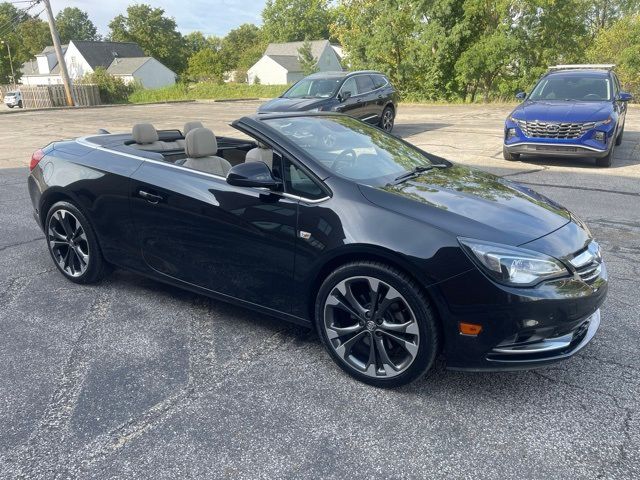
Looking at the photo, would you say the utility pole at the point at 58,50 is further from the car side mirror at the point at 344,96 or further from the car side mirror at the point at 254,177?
the car side mirror at the point at 254,177

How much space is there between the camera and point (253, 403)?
2.81 meters

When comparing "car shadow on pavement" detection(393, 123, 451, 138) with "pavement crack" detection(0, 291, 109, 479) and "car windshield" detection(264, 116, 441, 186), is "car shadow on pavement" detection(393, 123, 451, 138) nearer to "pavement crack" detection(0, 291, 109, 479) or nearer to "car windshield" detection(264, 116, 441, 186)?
"car windshield" detection(264, 116, 441, 186)

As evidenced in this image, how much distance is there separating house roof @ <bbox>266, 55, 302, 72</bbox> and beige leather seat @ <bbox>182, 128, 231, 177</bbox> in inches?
2925

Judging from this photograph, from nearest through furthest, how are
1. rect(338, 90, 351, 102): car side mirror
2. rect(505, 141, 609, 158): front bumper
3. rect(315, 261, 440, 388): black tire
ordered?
rect(315, 261, 440, 388): black tire, rect(505, 141, 609, 158): front bumper, rect(338, 90, 351, 102): car side mirror

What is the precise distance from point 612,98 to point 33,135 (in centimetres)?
1663

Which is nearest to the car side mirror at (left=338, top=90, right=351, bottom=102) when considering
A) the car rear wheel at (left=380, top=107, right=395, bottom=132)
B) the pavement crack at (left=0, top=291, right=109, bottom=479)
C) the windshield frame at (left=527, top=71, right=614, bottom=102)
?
the car rear wheel at (left=380, top=107, right=395, bottom=132)

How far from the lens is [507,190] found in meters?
3.46

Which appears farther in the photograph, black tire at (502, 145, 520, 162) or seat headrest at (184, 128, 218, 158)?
black tire at (502, 145, 520, 162)

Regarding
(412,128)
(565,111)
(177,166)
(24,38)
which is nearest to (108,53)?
(24,38)

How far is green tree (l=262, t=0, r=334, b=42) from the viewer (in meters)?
92.6

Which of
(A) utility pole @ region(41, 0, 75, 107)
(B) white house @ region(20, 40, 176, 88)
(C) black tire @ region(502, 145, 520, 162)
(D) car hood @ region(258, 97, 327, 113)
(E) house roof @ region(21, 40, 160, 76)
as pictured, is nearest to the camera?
(C) black tire @ region(502, 145, 520, 162)

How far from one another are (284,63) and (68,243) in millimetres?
75433

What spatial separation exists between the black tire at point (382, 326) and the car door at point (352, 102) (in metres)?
9.63

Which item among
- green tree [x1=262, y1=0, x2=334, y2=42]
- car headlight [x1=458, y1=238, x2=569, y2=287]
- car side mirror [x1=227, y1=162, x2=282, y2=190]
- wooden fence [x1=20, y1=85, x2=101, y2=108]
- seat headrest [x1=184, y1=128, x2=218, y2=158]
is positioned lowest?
car headlight [x1=458, y1=238, x2=569, y2=287]
